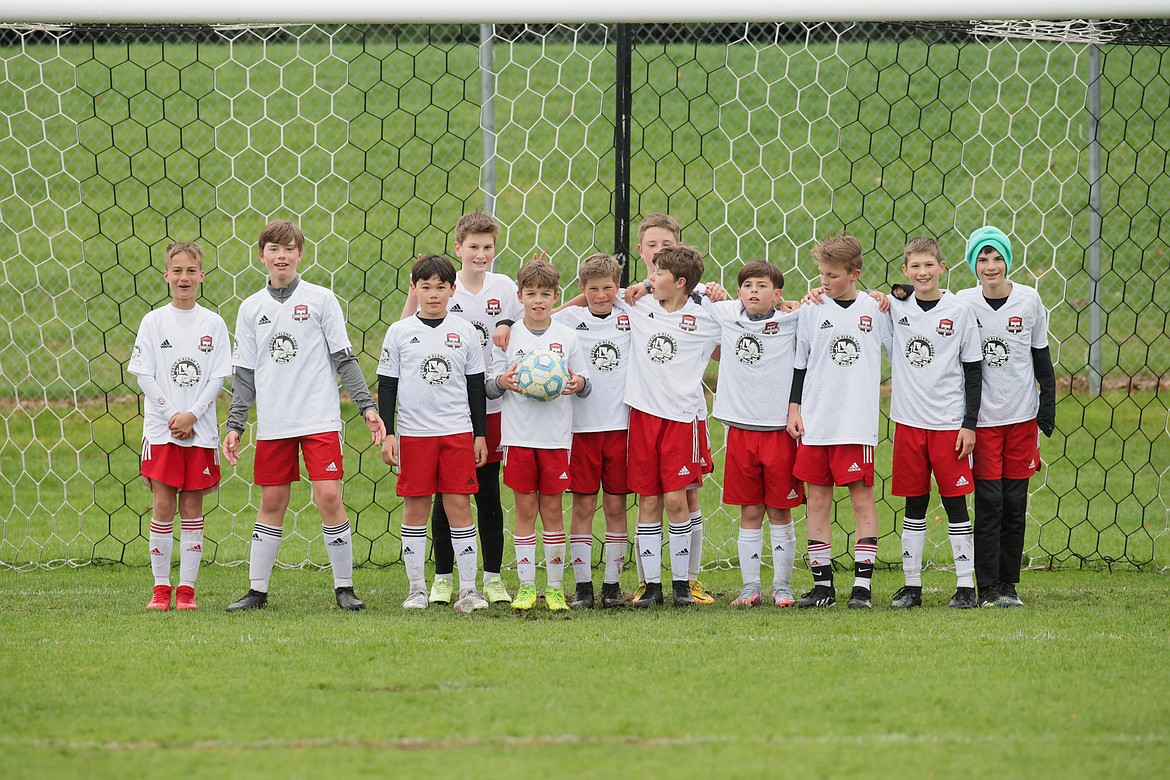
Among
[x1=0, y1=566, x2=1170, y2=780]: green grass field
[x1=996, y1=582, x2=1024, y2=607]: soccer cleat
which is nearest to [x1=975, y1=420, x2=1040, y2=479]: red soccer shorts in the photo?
[x1=996, y1=582, x2=1024, y2=607]: soccer cleat

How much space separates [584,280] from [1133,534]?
3857 millimetres

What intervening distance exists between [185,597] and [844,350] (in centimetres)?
308

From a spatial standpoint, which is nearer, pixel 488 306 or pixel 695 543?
pixel 488 306

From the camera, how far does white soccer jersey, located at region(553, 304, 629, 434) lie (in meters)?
5.53

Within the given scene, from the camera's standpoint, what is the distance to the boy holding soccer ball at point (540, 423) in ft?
17.7

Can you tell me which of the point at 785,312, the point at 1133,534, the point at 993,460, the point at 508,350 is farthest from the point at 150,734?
the point at 1133,534

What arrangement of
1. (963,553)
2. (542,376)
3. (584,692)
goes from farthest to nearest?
(963,553), (542,376), (584,692)

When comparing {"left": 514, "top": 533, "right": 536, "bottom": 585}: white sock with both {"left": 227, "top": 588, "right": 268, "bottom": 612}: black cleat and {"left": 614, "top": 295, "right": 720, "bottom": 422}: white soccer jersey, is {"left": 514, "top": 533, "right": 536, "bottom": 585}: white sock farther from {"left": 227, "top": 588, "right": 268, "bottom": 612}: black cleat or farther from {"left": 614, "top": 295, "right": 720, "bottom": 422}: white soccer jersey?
{"left": 227, "top": 588, "right": 268, "bottom": 612}: black cleat

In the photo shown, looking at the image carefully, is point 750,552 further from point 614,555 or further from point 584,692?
point 584,692

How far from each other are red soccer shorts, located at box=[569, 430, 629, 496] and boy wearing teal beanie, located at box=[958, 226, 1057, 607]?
61.9 inches

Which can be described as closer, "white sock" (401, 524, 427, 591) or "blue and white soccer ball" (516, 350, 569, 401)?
"blue and white soccer ball" (516, 350, 569, 401)

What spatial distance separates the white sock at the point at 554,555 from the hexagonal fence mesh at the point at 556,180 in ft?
12.8

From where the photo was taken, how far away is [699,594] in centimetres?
575

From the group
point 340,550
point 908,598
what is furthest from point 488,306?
point 908,598
